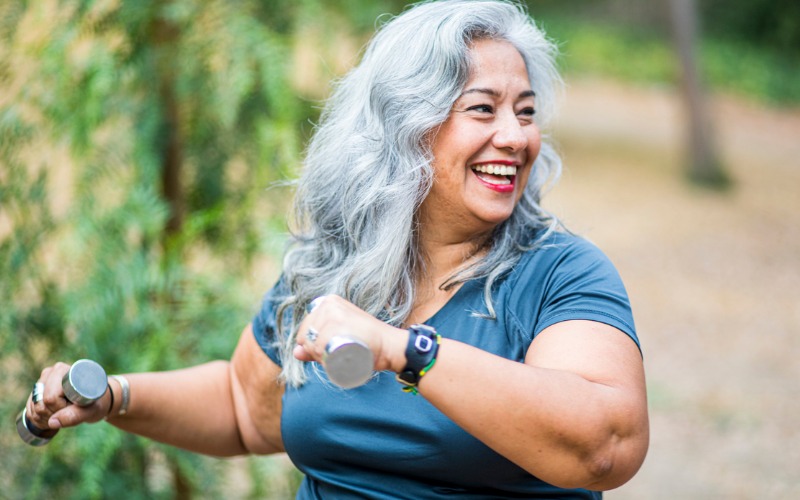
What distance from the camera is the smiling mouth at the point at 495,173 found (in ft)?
5.45

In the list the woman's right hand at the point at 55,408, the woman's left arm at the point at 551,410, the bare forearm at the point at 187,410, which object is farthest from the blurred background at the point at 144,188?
the woman's left arm at the point at 551,410

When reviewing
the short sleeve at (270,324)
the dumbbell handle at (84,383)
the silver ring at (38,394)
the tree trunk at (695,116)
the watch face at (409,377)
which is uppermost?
the tree trunk at (695,116)

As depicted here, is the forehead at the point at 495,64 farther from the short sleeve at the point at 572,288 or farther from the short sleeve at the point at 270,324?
the short sleeve at the point at 270,324

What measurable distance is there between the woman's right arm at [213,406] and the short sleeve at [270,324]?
0.06 feet

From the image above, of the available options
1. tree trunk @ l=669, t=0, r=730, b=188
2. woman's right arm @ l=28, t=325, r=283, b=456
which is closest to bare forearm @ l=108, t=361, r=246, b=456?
woman's right arm @ l=28, t=325, r=283, b=456

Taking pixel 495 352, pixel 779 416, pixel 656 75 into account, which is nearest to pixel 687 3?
pixel 656 75

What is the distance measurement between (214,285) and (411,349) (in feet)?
5.28

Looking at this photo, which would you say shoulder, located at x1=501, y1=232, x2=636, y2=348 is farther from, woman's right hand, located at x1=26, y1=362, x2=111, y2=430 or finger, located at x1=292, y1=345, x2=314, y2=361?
woman's right hand, located at x1=26, y1=362, x2=111, y2=430

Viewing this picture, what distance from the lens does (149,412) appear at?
183cm

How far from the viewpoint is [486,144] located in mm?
1659

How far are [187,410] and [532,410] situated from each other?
2.96 feet

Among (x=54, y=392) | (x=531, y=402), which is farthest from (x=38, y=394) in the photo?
(x=531, y=402)

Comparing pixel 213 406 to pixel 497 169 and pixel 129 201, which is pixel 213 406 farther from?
pixel 129 201

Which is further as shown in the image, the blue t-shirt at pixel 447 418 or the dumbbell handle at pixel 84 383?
the dumbbell handle at pixel 84 383
